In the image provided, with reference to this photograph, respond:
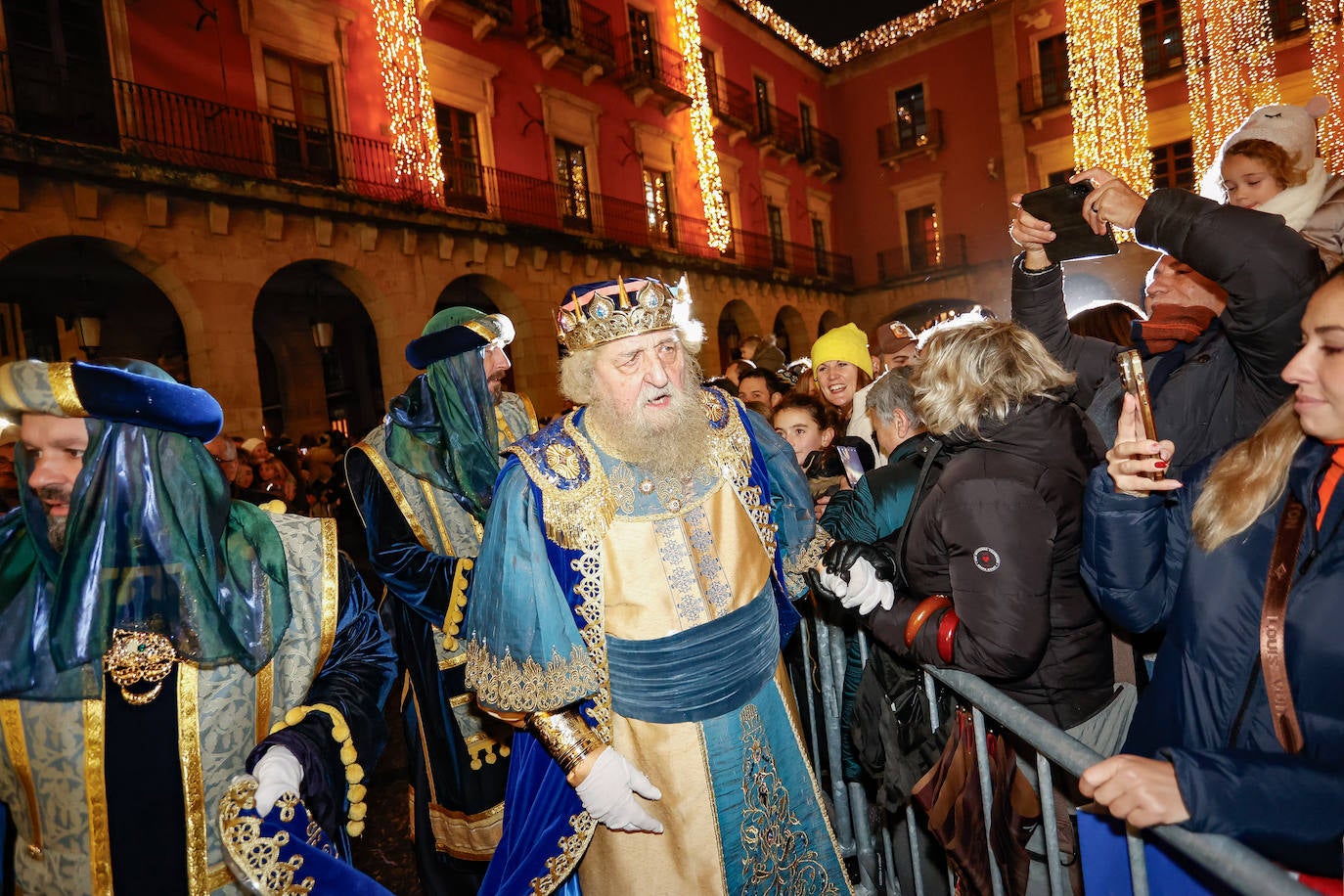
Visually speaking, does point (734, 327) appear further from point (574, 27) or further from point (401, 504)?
point (401, 504)

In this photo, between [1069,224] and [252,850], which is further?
[1069,224]

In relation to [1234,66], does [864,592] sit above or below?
below

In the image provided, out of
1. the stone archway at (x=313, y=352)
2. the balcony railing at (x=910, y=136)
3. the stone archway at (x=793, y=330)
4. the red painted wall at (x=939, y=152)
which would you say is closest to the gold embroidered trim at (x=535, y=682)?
the stone archway at (x=313, y=352)

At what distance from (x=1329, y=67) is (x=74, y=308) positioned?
71.3 ft

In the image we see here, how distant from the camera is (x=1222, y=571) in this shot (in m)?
1.52

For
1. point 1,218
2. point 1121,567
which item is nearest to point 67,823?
point 1121,567

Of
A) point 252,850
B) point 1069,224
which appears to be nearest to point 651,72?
point 1069,224

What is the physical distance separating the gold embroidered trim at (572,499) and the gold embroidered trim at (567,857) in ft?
2.50

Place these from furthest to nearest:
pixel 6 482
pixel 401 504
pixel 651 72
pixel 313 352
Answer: pixel 651 72, pixel 313 352, pixel 6 482, pixel 401 504

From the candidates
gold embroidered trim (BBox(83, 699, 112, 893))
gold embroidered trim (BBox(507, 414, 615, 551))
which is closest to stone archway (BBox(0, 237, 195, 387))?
gold embroidered trim (BBox(83, 699, 112, 893))

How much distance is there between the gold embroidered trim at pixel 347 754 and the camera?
183 centimetres

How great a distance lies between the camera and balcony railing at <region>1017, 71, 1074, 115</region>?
21797 millimetres

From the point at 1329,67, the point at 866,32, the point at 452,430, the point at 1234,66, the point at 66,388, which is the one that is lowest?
the point at 452,430

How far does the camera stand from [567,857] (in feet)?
6.48
